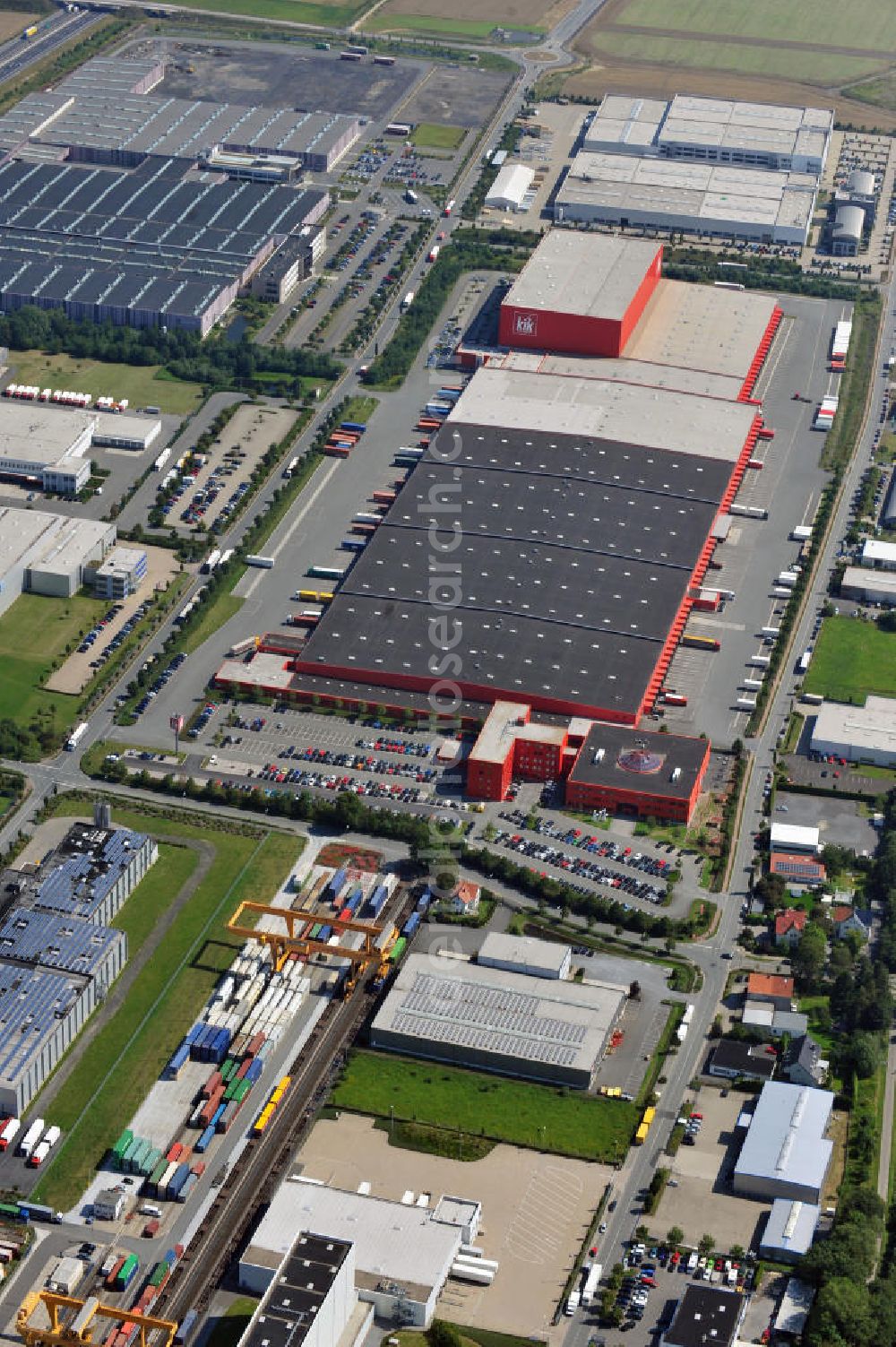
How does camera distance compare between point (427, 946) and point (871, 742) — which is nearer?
point (427, 946)

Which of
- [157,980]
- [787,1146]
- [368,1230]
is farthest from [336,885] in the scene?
[787,1146]

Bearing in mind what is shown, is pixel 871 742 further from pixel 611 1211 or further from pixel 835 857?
pixel 611 1211

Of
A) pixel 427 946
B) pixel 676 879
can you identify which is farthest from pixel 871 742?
pixel 427 946

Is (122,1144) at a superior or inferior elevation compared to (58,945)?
inferior

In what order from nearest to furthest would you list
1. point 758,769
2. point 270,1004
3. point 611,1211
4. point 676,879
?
1. point 611,1211
2. point 270,1004
3. point 676,879
4. point 758,769

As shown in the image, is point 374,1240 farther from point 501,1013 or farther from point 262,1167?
point 501,1013

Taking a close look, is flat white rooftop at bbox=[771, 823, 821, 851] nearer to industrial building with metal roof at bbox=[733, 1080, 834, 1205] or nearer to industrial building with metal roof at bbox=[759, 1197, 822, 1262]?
industrial building with metal roof at bbox=[733, 1080, 834, 1205]
